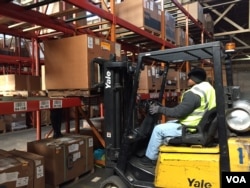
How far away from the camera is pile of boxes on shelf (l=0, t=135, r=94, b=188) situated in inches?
128

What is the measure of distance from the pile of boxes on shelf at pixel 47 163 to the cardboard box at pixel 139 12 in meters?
2.89

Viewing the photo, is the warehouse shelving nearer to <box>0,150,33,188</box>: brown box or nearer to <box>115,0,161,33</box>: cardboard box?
<box>115,0,161,33</box>: cardboard box

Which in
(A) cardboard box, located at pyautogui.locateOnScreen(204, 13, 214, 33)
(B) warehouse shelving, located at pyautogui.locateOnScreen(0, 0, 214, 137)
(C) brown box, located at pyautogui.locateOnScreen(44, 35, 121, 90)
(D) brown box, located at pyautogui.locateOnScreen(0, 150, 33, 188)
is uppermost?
(A) cardboard box, located at pyautogui.locateOnScreen(204, 13, 214, 33)

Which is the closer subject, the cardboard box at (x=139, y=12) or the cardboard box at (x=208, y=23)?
the cardboard box at (x=139, y=12)

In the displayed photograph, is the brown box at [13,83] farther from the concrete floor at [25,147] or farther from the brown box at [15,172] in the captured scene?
the brown box at [15,172]

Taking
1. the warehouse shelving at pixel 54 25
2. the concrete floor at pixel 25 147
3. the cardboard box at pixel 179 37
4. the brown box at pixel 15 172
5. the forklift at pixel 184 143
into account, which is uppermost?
the cardboard box at pixel 179 37

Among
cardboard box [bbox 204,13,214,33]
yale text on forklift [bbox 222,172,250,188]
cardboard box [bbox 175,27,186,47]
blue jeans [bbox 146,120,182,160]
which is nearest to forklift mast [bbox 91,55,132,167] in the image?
blue jeans [bbox 146,120,182,160]

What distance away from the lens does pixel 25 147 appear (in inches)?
280

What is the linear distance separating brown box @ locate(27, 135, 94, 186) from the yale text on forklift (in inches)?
98.9

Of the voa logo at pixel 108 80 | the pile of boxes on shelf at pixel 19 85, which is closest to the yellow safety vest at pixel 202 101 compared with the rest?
the voa logo at pixel 108 80

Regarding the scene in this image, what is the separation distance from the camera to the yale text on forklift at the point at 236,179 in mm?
2523

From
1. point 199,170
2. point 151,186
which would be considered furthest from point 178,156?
point 151,186

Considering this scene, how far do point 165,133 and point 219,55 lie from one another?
1075mm

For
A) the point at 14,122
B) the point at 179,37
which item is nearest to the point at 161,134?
the point at 179,37
